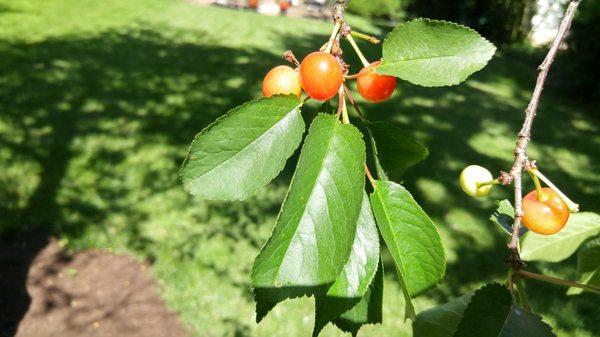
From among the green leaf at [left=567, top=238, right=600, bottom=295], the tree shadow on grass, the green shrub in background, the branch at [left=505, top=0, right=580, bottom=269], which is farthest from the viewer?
the green shrub in background

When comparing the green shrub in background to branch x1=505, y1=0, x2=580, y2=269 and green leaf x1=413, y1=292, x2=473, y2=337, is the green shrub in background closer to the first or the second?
branch x1=505, y1=0, x2=580, y2=269

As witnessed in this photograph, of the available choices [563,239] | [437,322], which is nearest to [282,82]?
[437,322]

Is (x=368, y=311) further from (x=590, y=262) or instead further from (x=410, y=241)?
(x=590, y=262)

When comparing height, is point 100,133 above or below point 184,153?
below


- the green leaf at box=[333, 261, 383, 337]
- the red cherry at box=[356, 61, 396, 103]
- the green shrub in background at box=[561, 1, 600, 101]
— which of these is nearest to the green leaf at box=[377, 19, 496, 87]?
the red cherry at box=[356, 61, 396, 103]

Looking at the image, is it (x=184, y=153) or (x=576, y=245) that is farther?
(x=184, y=153)

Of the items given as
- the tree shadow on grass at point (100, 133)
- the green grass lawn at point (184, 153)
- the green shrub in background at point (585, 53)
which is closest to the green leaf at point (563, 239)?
the green grass lawn at point (184, 153)

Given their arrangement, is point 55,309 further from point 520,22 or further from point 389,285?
point 520,22
